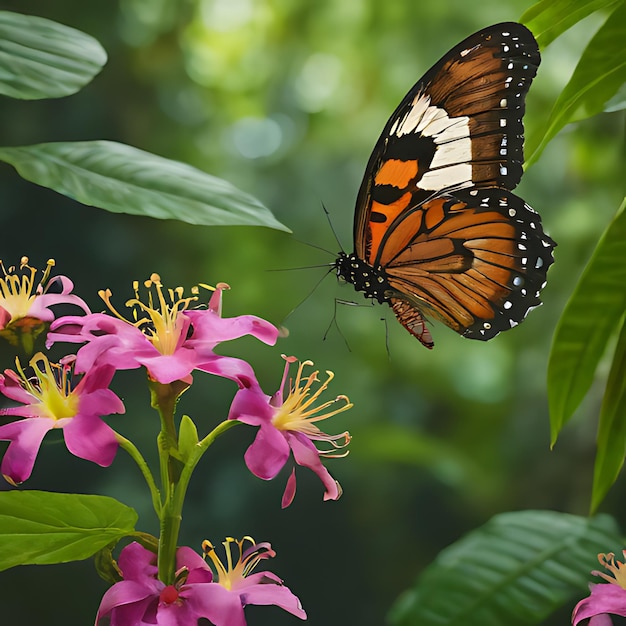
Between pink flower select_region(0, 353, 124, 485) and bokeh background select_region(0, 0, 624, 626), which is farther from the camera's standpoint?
bokeh background select_region(0, 0, 624, 626)

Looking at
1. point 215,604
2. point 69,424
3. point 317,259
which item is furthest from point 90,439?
point 317,259

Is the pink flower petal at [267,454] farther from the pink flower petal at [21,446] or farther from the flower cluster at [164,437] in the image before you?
the pink flower petal at [21,446]

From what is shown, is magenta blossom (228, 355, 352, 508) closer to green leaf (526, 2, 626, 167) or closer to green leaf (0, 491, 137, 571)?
green leaf (0, 491, 137, 571)

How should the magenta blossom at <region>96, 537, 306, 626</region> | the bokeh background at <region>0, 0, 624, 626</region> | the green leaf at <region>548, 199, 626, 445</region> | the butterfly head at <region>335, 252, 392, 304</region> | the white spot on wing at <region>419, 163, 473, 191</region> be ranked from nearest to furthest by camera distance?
the magenta blossom at <region>96, 537, 306, 626</region>, the green leaf at <region>548, 199, 626, 445</region>, the white spot on wing at <region>419, 163, 473, 191</region>, the butterfly head at <region>335, 252, 392, 304</region>, the bokeh background at <region>0, 0, 624, 626</region>

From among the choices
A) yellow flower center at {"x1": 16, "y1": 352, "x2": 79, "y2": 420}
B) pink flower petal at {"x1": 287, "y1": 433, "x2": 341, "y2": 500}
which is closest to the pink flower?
yellow flower center at {"x1": 16, "y1": 352, "x2": 79, "y2": 420}

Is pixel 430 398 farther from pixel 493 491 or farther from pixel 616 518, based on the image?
pixel 616 518

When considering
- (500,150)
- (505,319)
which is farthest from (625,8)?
(505,319)
